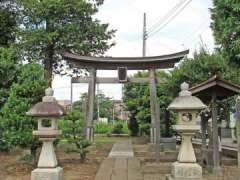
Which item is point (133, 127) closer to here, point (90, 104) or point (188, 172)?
point (90, 104)

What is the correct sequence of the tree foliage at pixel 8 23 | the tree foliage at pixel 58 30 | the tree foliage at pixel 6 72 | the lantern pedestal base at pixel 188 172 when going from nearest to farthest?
the lantern pedestal base at pixel 188 172, the tree foliage at pixel 6 72, the tree foliage at pixel 58 30, the tree foliage at pixel 8 23

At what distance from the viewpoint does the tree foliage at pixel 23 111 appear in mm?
10648

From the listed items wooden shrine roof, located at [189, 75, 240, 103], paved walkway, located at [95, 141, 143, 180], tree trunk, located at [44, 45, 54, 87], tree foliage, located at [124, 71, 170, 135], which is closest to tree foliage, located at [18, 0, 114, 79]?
tree trunk, located at [44, 45, 54, 87]

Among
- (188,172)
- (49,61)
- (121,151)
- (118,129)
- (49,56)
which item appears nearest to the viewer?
(188,172)

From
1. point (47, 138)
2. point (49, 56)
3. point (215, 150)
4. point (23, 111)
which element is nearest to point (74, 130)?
point (23, 111)

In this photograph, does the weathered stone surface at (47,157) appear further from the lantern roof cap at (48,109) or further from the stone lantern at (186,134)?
the stone lantern at (186,134)

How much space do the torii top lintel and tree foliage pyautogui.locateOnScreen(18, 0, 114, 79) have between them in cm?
48

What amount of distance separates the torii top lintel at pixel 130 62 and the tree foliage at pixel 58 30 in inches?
18.7

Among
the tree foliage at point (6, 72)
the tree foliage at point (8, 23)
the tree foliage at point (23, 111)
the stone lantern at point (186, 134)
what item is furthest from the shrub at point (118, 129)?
the stone lantern at point (186, 134)

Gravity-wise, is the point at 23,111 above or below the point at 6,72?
below

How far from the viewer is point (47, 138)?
8.41m

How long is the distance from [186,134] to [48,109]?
126 inches

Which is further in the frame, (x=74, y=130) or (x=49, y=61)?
(x=49, y=61)

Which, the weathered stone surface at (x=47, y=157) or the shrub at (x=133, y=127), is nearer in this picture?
the weathered stone surface at (x=47, y=157)
